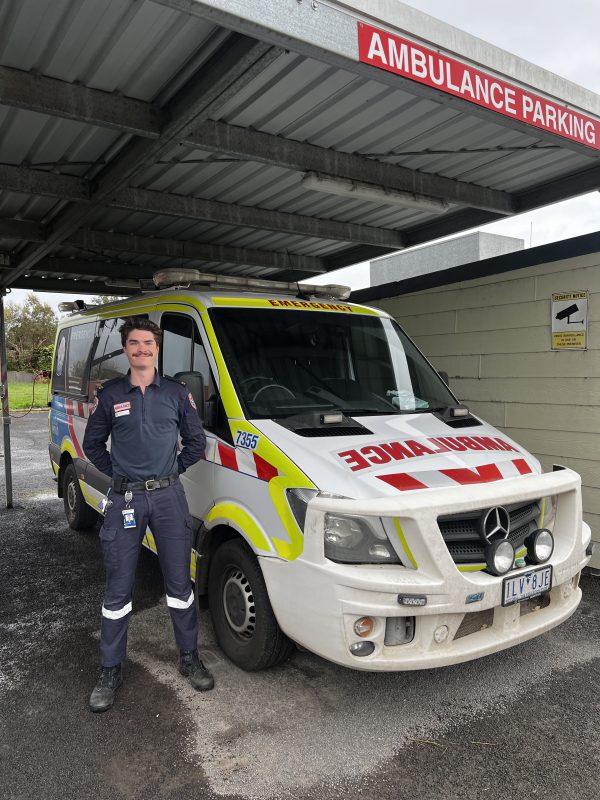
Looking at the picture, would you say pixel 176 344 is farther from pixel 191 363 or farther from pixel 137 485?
A: pixel 137 485

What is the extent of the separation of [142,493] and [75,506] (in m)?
3.52

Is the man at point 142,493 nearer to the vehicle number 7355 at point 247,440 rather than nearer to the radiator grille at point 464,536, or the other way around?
the vehicle number 7355 at point 247,440

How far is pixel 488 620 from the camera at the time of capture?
119 inches

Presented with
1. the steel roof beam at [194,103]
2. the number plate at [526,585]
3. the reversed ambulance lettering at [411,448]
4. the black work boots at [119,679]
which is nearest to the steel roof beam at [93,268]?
the steel roof beam at [194,103]

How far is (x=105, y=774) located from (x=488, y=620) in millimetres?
1949

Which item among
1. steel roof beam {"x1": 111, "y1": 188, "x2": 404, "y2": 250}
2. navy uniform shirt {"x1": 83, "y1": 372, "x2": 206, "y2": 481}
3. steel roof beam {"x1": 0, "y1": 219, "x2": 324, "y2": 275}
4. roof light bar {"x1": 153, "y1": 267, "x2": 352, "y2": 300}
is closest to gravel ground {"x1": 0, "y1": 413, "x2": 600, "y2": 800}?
navy uniform shirt {"x1": 83, "y1": 372, "x2": 206, "y2": 481}

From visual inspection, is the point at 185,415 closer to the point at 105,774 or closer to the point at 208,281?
the point at 208,281

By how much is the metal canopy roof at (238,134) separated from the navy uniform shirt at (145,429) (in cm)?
175

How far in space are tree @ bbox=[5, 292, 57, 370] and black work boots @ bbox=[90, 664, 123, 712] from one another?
38001mm

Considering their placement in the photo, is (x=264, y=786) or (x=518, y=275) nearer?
(x=264, y=786)

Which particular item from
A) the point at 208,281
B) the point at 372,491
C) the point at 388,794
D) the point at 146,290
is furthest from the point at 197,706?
the point at 146,290

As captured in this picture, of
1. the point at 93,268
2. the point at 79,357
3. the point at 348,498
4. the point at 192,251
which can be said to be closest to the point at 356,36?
the point at 348,498

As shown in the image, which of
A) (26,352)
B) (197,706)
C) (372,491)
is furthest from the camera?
(26,352)

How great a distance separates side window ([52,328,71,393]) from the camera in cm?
668
